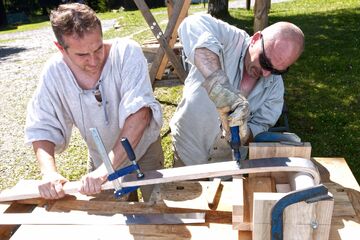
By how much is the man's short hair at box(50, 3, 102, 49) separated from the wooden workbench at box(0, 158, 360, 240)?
2.89 ft

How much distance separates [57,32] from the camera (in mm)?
2115

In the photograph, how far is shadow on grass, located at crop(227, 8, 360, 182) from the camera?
16.4 feet

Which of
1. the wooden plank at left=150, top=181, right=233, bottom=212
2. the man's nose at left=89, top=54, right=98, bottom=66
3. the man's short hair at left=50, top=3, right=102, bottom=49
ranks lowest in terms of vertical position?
the wooden plank at left=150, top=181, right=233, bottom=212

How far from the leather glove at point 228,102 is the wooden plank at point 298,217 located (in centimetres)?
58

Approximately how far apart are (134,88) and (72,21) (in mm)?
501

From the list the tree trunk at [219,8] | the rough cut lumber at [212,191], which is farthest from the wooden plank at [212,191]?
the tree trunk at [219,8]

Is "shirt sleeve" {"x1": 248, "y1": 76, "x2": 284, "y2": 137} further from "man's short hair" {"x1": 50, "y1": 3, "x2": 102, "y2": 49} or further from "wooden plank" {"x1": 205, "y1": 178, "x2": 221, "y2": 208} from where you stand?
Result: "man's short hair" {"x1": 50, "y1": 3, "x2": 102, "y2": 49}

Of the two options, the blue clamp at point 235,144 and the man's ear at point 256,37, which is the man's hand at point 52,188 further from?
the man's ear at point 256,37

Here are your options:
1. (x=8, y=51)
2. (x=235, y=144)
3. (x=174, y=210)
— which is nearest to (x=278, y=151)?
(x=235, y=144)

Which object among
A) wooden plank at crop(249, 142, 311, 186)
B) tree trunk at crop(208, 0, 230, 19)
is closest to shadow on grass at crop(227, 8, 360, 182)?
wooden plank at crop(249, 142, 311, 186)

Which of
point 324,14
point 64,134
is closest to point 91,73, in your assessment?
point 64,134

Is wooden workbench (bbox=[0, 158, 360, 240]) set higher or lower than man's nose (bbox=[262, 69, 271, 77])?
lower

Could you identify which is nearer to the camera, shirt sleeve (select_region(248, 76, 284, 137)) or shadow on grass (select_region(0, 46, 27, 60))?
shirt sleeve (select_region(248, 76, 284, 137))

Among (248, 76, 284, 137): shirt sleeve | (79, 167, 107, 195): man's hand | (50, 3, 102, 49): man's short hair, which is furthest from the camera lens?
(248, 76, 284, 137): shirt sleeve
